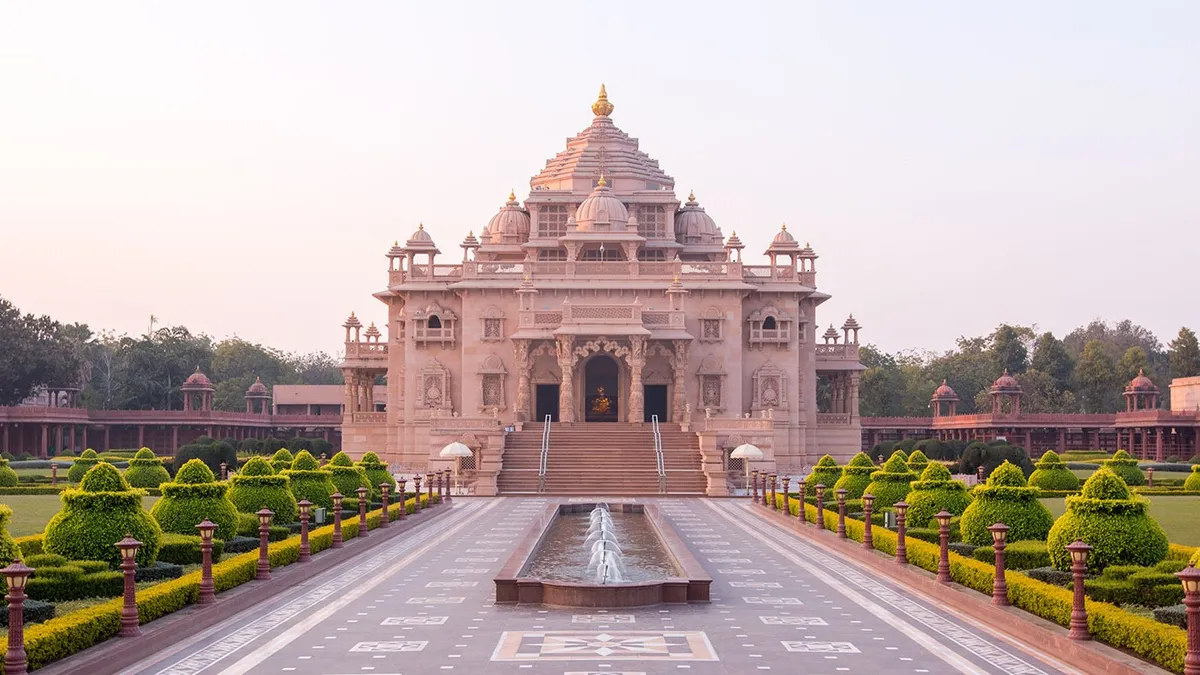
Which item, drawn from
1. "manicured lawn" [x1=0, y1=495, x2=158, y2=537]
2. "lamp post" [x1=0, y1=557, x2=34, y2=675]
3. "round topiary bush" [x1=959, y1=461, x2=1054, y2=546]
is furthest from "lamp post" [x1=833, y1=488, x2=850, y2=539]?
"lamp post" [x1=0, y1=557, x2=34, y2=675]

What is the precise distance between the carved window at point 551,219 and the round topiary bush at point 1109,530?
47422 millimetres

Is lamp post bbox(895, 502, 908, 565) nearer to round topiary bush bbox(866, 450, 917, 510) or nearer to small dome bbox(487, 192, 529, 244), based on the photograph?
round topiary bush bbox(866, 450, 917, 510)

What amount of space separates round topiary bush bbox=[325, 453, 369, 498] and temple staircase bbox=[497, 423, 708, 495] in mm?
10715

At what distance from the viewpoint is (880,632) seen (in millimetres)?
15812

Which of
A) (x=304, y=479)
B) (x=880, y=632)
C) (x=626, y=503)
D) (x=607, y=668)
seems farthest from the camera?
(x=626, y=503)

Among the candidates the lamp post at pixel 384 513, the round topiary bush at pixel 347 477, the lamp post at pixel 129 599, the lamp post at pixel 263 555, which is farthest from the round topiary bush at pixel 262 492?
the lamp post at pixel 129 599

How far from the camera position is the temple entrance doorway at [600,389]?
57.9 meters

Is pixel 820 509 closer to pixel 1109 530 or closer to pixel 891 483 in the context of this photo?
pixel 891 483

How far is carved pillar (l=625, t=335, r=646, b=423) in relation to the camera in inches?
2096

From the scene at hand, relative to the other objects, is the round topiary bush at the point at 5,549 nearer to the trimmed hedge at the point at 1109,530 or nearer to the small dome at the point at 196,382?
the trimmed hedge at the point at 1109,530

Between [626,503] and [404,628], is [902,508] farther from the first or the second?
[626,503]

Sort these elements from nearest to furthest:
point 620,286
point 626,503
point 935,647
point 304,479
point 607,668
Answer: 1. point 607,668
2. point 935,647
3. point 304,479
4. point 626,503
5. point 620,286

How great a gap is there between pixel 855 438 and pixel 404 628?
4809 cm

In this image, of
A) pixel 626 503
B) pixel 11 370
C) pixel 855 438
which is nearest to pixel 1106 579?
pixel 626 503
